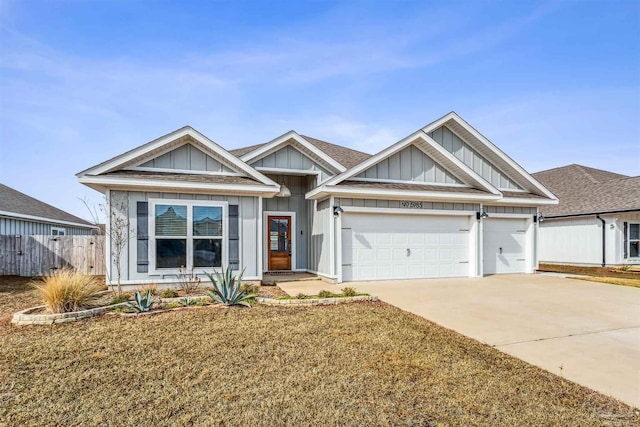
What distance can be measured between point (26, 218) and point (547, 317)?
2050 centimetres

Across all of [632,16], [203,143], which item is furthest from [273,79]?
[632,16]

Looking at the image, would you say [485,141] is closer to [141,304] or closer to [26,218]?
[141,304]

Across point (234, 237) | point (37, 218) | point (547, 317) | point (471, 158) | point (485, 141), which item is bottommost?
point (547, 317)

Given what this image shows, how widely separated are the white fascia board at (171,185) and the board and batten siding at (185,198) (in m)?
0.29

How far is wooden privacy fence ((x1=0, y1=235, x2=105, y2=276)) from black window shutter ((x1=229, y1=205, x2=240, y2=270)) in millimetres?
5900

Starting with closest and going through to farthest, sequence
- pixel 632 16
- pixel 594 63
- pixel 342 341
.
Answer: pixel 342 341, pixel 632 16, pixel 594 63

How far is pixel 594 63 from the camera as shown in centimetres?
1157

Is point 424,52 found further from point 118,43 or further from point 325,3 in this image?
point 118,43

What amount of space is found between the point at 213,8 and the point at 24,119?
8.64 m

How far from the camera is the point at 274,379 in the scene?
379 centimetres

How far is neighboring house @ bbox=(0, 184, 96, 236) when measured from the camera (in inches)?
602

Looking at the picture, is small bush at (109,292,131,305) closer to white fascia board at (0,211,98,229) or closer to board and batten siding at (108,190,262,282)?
board and batten siding at (108,190,262,282)

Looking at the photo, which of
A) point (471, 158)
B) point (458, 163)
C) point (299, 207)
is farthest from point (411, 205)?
point (299, 207)

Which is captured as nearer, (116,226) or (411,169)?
(116,226)
